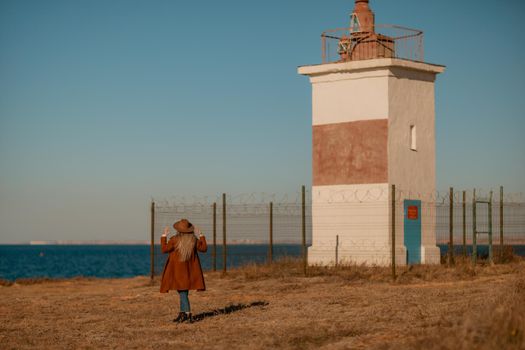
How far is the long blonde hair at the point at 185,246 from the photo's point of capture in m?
17.0

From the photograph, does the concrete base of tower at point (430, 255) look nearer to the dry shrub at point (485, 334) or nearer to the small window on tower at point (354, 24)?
the small window on tower at point (354, 24)

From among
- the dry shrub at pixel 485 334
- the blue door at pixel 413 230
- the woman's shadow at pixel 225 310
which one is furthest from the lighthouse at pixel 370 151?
the dry shrub at pixel 485 334

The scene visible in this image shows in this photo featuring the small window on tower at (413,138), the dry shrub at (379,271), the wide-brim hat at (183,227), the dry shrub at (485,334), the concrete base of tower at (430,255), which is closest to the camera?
the dry shrub at (485,334)

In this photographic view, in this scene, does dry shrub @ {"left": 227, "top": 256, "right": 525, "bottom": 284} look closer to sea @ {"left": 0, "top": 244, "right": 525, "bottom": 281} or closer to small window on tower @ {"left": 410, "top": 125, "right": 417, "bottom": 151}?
sea @ {"left": 0, "top": 244, "right": 525, "bottom": 281}

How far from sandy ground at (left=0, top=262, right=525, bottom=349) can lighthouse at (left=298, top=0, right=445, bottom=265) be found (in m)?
2.40

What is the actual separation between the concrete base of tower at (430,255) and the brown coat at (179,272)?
46.1ft

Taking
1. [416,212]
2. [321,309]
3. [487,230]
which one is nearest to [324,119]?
[416,212]

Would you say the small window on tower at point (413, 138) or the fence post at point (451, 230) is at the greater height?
the small window on tower at point (413, 138)

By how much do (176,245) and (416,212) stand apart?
14295 millimetres

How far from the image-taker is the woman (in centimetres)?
1689

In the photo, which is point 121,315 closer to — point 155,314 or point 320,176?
point 155,314

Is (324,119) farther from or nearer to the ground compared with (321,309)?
farther from the ground

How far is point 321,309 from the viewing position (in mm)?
18219

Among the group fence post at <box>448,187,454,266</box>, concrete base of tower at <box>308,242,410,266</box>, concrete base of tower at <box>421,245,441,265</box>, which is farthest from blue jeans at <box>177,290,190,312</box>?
concrete base of tower at <box>421,245,441,265</box>
